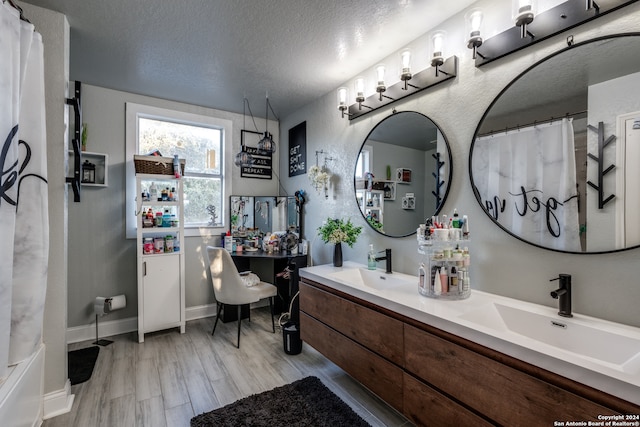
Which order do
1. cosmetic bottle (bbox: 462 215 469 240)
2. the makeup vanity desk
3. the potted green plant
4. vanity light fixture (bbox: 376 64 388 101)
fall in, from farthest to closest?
the makeup vanity desk
the potted green plant
vanity light fixture (bbox: 376 64 388 101)
cosmetic bottle (bbox: 462 215 469 240)

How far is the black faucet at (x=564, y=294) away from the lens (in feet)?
4.16

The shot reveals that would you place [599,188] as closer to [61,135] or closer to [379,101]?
[379,101]

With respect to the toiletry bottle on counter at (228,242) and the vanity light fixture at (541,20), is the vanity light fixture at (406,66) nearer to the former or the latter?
the vanity light fixture at (541,20)

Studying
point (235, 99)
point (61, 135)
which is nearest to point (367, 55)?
point (235, 99)

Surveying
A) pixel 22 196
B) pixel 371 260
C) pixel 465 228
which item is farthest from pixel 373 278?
pixel 22 196

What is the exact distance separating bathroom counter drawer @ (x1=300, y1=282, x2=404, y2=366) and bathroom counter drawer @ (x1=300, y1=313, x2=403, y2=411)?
42 millimetres

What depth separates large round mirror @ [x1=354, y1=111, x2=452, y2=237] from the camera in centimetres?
194

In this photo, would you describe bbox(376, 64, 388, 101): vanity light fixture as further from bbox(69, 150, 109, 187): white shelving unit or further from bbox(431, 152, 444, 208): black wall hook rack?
bbox(69, 150, 109, 187): white shelving unit

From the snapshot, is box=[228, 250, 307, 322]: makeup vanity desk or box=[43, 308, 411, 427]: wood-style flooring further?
box=[228, 250, 307, 322]: makeup vanity desk

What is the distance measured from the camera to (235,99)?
10.5 feet

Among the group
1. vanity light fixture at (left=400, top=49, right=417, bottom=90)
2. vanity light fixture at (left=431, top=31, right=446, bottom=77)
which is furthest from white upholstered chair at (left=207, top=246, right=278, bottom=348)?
vanity light fixture at (left=431, top=31, right=446, bottom=77)

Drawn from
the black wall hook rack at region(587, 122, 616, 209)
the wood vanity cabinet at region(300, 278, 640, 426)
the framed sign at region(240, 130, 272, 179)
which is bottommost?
the wood vanity cabinet at region(300, 278, 640, 426)

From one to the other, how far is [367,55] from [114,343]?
11.6ft

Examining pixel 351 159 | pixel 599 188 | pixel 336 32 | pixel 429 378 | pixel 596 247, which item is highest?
pixel 336 32
